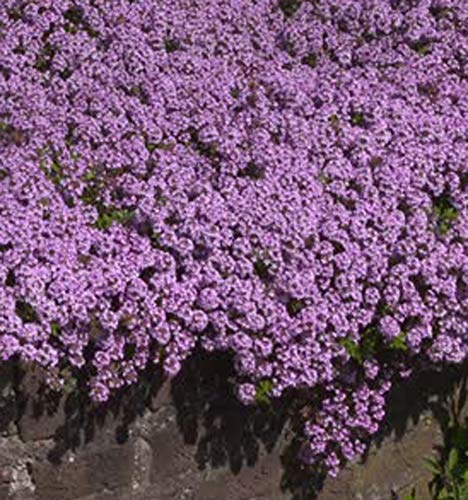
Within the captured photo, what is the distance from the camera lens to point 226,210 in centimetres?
426

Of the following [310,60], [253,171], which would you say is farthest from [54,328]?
[310,60]

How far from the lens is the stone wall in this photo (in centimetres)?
397

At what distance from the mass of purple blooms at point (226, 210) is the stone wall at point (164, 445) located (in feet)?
0.46

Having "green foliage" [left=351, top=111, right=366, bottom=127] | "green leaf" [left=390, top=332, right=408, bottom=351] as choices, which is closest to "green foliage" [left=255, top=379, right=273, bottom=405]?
"green leaf" [left=390, top=332, right=408, bottom=351]

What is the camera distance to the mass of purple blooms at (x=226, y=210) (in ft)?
12.9

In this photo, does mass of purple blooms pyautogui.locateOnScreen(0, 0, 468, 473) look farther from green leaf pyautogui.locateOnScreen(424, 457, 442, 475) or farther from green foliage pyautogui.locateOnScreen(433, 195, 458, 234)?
green leaf pyautogui.locateOnScreen(424, 457, 442, 475)

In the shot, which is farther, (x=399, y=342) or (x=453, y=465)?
(x=453, y=465)

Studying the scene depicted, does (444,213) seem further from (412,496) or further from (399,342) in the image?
(412,496)

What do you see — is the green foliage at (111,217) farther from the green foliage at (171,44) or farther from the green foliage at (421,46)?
the green foliage at (421,46)

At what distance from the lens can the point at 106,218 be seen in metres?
4.16

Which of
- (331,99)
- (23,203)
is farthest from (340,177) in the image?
(23,203)

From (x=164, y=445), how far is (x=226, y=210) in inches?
33.9

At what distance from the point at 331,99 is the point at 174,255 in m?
1.22

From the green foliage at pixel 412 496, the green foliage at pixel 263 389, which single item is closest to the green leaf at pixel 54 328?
the green foliage at pixel 263 389
